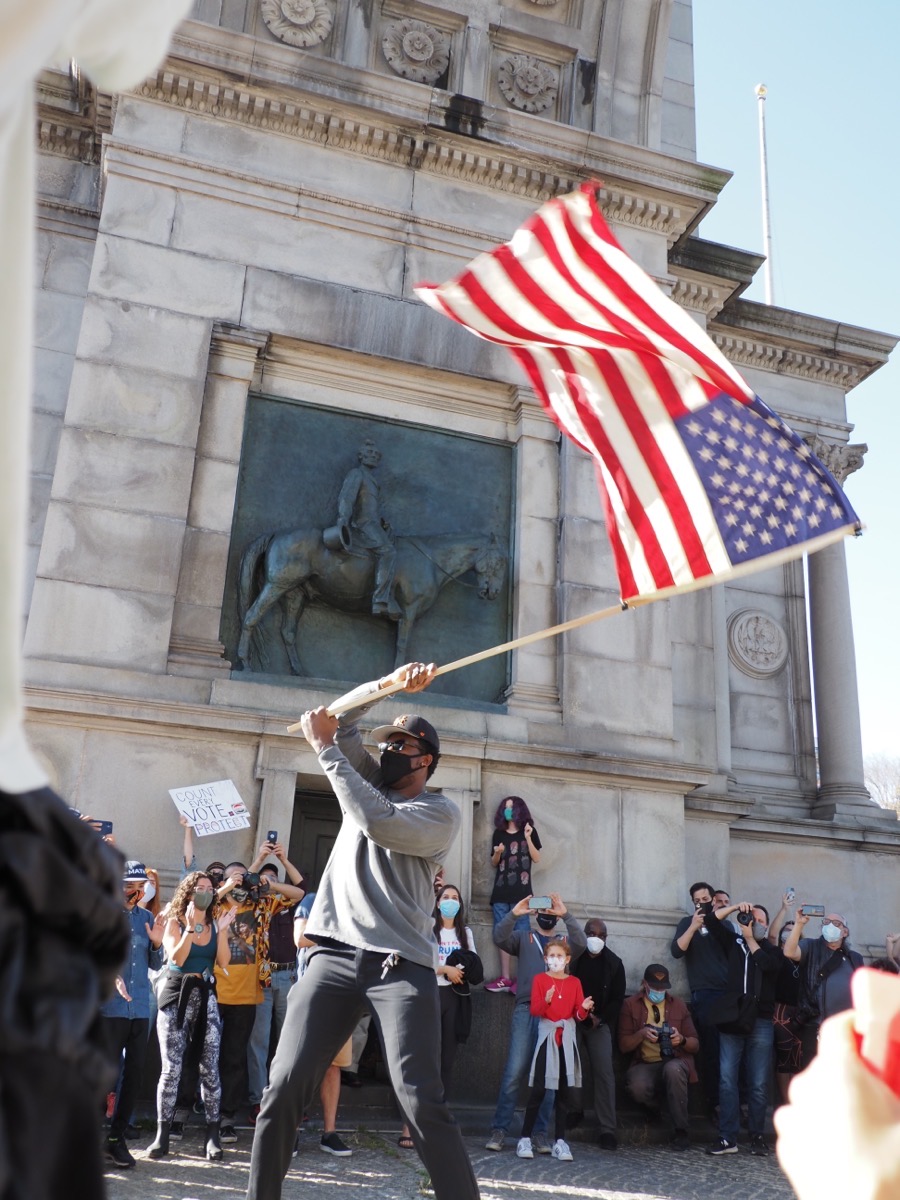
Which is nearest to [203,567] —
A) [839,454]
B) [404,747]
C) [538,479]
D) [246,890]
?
[246,890]

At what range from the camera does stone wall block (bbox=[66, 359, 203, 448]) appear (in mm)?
11375

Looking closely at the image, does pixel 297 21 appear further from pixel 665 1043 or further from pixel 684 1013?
pixel 665 1043

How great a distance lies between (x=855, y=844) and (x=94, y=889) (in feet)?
47.0

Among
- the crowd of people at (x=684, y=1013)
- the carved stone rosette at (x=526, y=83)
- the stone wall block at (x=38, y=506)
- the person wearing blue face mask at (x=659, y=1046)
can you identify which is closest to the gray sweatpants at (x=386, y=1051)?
the crowd of people at (x=684, y=1013)

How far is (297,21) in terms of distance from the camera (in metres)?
13.8

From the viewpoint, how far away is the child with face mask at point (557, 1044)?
8.57 m

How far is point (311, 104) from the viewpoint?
41.9 ft

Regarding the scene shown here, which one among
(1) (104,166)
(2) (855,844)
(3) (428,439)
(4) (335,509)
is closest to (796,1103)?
(4) (335,509)

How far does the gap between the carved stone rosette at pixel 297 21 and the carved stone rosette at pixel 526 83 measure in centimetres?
237

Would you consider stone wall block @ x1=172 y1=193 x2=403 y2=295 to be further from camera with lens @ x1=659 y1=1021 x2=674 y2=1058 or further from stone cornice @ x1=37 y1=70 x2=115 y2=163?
camera with lens @ x1=659 y1=1021 x2=674 y2=1058

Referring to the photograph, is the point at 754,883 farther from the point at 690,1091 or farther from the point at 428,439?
the point at 428,439

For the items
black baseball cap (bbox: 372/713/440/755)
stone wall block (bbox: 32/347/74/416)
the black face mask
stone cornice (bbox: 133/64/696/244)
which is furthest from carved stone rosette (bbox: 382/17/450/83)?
the black face mask

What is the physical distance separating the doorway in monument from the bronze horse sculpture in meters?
1.62

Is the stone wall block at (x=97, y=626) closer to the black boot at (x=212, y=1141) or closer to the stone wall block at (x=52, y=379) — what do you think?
the stone wall block at (x=52, y=379)
